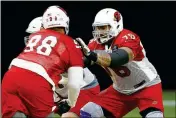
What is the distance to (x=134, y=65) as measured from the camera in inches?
276

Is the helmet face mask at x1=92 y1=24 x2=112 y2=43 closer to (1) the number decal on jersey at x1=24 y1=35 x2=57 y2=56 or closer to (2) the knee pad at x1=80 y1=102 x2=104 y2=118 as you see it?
(2) the knee pad at x1=80 y1=102 x2=104 y2=118

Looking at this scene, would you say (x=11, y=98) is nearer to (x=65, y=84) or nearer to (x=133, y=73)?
(x=133, y=73)

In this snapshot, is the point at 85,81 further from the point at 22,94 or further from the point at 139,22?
the point at 139,22

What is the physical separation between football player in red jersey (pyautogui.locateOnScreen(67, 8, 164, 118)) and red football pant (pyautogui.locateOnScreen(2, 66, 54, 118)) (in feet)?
3.65

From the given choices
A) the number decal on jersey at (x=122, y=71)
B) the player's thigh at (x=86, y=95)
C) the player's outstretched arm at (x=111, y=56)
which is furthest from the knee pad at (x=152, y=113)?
the player's thigh at (x=86, y=95)

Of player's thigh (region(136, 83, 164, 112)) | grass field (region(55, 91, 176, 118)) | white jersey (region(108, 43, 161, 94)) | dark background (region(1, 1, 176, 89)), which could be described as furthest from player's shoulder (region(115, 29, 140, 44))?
dark background (region(1, 1, 176, 89))

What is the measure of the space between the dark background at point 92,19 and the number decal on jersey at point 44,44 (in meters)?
6.37

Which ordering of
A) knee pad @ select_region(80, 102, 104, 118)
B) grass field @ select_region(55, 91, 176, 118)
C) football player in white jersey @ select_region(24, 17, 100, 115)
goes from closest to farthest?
knee pad @ select_region(80, 102, 104, 118), football player in white jersey @ select_region(24, 17, 100, 115), grass field @ select_region(55, 91, 176, 118)

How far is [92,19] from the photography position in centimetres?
1247

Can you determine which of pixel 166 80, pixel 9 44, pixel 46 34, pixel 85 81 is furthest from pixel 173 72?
pixel 46 34

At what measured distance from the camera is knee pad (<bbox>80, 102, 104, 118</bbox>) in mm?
7176

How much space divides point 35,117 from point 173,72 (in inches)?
303

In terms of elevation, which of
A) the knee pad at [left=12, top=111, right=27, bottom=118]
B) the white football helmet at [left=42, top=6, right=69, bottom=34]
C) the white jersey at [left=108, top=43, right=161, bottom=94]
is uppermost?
the white football helmet at [left=42, top=6, right=69, bottom=34]

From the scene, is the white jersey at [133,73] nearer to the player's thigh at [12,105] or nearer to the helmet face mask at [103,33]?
the helmet face mask at [103,33]
